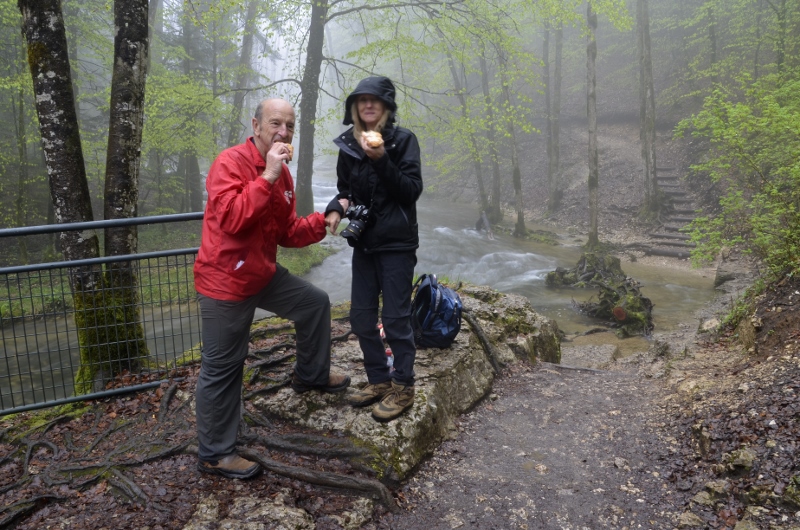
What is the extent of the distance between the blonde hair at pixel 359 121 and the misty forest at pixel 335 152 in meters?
2.05

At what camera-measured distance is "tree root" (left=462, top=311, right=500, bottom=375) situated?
17.9 feet

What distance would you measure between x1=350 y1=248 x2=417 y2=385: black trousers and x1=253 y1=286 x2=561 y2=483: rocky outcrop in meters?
0.36

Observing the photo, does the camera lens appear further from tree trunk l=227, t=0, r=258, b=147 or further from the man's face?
tree trunk l=227, t=0, r=258, b=147

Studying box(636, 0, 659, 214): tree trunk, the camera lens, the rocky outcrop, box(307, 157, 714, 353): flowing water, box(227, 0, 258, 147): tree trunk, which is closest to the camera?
the camera lens

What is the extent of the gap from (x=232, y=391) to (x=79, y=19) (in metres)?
16.4

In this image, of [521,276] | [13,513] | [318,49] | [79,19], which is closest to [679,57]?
[521,276]

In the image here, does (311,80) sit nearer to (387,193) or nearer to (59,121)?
(59,121)

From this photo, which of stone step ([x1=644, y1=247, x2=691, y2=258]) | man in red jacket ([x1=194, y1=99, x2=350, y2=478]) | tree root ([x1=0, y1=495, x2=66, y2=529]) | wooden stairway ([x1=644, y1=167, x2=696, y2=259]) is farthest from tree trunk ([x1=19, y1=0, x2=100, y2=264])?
stone step ([x1=644, y1=247, x2=691, y2=258])

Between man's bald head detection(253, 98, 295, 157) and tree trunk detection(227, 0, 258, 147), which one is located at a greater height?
tree trunk detection(227, 0, 258, 147)

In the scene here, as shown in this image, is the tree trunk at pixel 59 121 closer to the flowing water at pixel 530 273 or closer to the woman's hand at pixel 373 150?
the woman's hand at pixel 373 150

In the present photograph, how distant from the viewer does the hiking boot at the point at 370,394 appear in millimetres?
3711

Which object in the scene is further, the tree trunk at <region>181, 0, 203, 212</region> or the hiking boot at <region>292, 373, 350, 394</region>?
the tree trunk at <region>181, 0, 203, 212</region>

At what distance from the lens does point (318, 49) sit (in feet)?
47.9

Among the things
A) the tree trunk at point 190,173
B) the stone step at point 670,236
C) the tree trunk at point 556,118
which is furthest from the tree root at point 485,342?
the tree trunk at point 556,118
